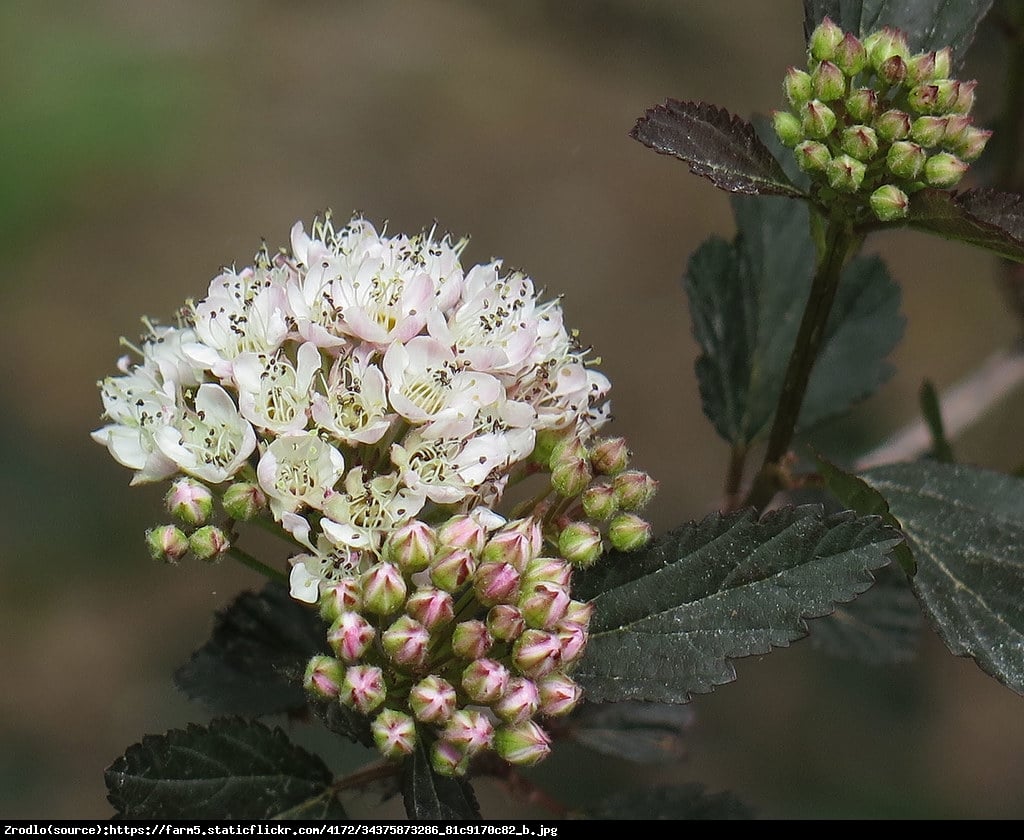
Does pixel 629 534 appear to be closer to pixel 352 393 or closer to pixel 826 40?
pixel 352 393

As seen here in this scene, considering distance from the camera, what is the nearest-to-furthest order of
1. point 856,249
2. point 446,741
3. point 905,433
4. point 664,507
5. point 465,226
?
point 446,741
point 856,249
point 905,433
point 664,507
point 465,226

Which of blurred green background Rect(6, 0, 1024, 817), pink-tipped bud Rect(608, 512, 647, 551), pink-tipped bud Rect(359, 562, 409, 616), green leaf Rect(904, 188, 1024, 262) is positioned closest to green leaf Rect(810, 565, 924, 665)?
pink-tipped bud Rect(608, 512, 647, 551)

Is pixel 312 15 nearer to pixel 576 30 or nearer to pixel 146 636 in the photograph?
pixel 576 30

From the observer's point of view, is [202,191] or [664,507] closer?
[664,507]

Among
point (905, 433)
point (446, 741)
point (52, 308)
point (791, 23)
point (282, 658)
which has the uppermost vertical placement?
point (791, 23)

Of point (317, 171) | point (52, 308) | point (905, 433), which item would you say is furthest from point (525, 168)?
point (905, 433)

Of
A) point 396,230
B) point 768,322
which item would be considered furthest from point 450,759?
point 396,230

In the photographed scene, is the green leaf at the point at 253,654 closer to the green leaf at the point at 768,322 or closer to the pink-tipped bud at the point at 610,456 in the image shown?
the pink-tipped bud at the point at 610,456
